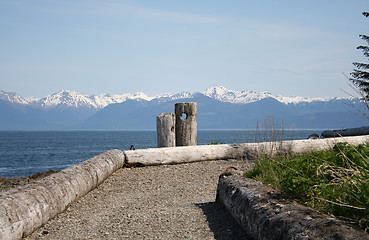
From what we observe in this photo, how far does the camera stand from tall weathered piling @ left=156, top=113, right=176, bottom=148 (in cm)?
1185

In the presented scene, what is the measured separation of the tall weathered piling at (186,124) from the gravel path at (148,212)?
2.98 meters

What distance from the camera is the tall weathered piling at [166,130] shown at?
11852 mm

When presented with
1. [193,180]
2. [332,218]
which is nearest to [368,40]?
[193,180]

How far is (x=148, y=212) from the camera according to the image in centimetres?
586

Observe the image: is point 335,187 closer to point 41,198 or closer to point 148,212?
point 148,212

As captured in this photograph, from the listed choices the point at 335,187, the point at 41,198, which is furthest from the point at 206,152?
the point at 335,187

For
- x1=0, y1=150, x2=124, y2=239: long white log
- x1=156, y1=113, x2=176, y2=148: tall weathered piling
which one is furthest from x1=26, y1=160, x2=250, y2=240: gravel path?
x1=156, y1=113, x2=176, y2=148: tall weathered piling

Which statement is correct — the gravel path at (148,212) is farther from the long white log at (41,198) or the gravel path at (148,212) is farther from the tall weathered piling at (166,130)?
the tall weathered piling at (166,130)

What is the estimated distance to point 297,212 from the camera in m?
3.48

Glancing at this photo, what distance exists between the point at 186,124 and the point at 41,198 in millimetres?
7196

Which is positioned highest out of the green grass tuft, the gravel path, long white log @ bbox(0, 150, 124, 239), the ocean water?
the green grass tuft

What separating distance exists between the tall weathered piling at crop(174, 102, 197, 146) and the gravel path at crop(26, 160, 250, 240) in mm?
2978

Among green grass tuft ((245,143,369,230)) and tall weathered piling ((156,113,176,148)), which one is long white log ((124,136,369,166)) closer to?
tall weathered piling ((156,113,176,148))

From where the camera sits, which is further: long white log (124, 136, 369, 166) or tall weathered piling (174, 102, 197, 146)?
tall weathered piling (174, 102, 197, 146)
